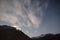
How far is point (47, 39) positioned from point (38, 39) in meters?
7.40

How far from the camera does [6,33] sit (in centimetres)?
6606

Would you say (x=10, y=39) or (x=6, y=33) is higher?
(x=6, y=33)

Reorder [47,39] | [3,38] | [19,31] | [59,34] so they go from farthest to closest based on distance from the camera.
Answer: [59,34]
[47,39]
[19,31]
[3,38]

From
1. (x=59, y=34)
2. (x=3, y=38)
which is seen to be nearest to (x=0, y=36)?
(x=3, y=38)

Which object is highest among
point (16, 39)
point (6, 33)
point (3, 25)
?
point (3, 25)

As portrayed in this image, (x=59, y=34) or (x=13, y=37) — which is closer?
(x=13, y=37)

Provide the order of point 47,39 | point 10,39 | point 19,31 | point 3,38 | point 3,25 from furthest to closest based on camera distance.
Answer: point 47,39 < point 3,25 < point 19,31 < point 10,39 < point 3,38

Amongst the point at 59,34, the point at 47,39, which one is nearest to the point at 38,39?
the point at 47,39

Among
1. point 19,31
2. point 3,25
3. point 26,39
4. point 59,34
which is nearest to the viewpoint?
point 26,39

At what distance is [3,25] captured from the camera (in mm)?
82062

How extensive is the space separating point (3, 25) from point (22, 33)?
16.5 m

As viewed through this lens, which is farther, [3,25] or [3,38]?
[3,25]

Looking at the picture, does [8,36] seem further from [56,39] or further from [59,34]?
[59,34]

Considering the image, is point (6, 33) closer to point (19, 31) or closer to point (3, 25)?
point (19, 31)
